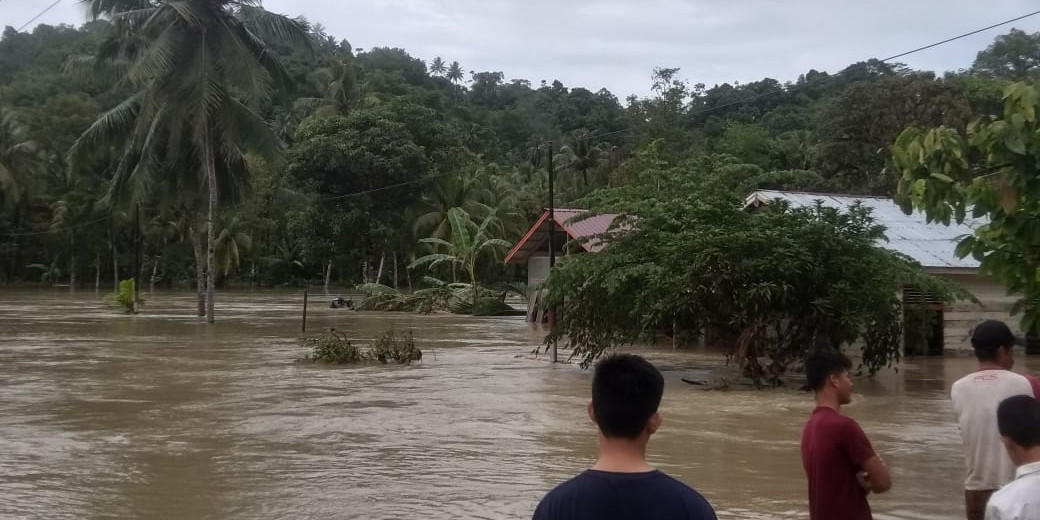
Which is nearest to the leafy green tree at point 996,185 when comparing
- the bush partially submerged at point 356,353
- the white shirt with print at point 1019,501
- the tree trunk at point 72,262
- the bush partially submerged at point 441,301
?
the white shirt with print at point 1019,501

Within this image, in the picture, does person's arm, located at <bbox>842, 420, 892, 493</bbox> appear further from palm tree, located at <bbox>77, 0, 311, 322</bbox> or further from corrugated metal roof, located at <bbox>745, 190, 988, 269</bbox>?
palm tree, located at <bbox>77, 0, 311, 322</bbox>

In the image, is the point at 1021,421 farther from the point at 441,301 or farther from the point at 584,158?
the point at 584,158

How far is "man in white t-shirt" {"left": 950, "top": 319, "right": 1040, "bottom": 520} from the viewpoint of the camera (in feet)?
15.4

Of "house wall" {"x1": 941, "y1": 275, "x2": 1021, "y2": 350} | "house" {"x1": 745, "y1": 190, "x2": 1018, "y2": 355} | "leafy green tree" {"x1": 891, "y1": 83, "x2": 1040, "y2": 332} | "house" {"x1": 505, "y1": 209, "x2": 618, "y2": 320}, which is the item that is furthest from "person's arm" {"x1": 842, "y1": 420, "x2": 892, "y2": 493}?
"house" {"x1": 505, "y1": 209, "x2": 618, "y2": 320}

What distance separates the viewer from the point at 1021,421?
3.48 metres

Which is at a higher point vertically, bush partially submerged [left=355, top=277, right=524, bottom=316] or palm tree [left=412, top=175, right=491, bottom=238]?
palm tree [left=412, top=175, right=491, bottom=238]

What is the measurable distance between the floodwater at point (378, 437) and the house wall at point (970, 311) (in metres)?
0.82

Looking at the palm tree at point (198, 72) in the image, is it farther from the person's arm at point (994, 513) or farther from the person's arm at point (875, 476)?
the person's arm at point (994, 513)

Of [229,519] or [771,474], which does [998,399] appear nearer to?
[771,474]

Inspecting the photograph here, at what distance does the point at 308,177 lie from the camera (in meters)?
50.7

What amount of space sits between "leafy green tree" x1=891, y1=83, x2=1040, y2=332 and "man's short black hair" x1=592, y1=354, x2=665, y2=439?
2.49 meters

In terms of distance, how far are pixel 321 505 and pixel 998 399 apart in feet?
17.4

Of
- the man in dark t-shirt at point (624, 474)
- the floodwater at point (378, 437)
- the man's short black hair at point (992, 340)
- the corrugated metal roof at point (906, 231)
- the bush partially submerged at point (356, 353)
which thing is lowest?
the floodwater at point (378, 437)

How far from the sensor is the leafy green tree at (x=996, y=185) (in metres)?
4.38
